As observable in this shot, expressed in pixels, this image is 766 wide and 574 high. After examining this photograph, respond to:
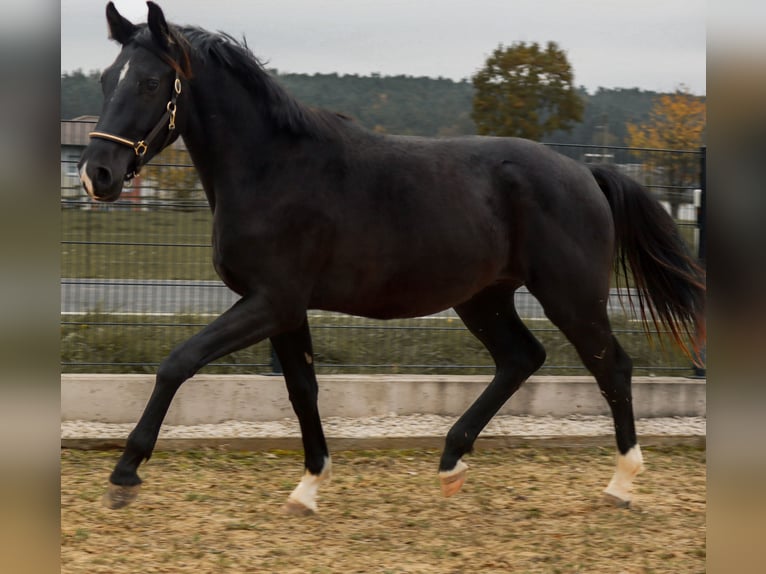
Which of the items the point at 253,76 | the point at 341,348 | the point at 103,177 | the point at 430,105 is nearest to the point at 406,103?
the point at 430,105

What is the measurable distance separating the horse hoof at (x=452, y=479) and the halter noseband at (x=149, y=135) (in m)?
2.30

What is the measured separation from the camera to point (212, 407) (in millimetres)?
6289

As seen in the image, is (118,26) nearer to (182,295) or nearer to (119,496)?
(119,496)

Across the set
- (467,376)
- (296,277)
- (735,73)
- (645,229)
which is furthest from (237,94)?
(735,73)

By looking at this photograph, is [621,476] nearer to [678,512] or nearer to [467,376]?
[678,512]

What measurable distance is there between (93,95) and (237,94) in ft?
11.2

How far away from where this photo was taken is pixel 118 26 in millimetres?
4102

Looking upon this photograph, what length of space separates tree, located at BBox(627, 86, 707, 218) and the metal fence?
1 centimetres

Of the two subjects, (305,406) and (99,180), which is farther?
(305,406)

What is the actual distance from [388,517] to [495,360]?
118cm

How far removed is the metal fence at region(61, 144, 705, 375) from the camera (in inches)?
258

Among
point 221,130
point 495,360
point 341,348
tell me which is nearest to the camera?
point 221,130

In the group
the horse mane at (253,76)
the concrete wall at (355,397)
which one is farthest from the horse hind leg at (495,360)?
the horse mane at (253,76)

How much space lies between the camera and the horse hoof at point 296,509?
471 cm
